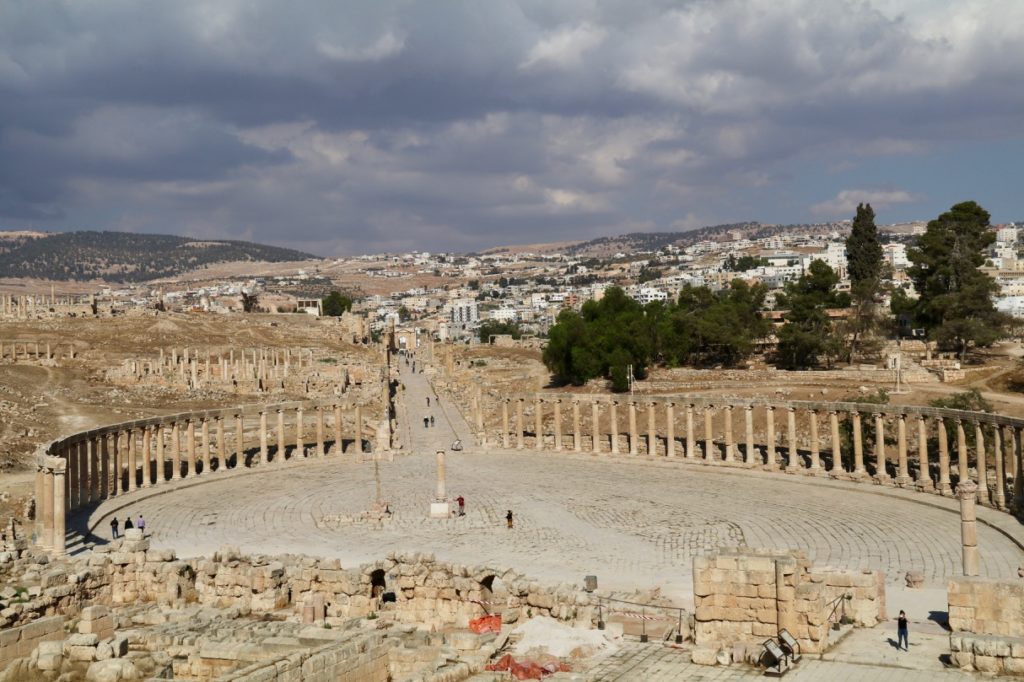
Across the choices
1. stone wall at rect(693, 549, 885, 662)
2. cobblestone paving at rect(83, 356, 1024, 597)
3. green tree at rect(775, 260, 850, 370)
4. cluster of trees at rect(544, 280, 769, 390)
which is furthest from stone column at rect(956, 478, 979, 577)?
cluster of trees at rect(544, 280, 769, 390)

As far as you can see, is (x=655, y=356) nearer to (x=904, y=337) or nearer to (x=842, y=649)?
(x=904, y=337)

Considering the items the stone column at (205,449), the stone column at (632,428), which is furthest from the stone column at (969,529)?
the stone column at (205,449)

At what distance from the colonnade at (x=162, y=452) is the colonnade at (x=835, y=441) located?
1078cm

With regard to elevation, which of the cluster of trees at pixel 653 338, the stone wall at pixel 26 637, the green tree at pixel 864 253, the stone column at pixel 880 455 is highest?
the green tree at pixel 864 253

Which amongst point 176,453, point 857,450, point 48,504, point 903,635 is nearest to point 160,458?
point 176,453

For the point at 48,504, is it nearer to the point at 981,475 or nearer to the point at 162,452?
the point at 162,452

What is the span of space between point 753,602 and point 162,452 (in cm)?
3834

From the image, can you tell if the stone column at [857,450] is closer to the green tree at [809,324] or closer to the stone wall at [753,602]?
the stone wall at [753,602]

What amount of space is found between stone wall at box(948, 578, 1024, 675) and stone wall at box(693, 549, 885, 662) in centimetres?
237

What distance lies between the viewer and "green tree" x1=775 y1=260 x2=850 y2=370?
251 feet

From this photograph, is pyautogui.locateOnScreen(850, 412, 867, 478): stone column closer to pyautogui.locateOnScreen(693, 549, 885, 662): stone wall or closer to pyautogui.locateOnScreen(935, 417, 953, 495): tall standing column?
pyautogui.locateOnScreen(935, 417, 953, 495): tall standing column

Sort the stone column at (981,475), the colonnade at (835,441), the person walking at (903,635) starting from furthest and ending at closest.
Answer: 1. the colonnade at (835,441)
2. the stone column at (981,475)
3. the person walking at (903,635)

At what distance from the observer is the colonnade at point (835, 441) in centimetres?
4091

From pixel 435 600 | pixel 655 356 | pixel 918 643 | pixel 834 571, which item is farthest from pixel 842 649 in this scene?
pixel 655 356
